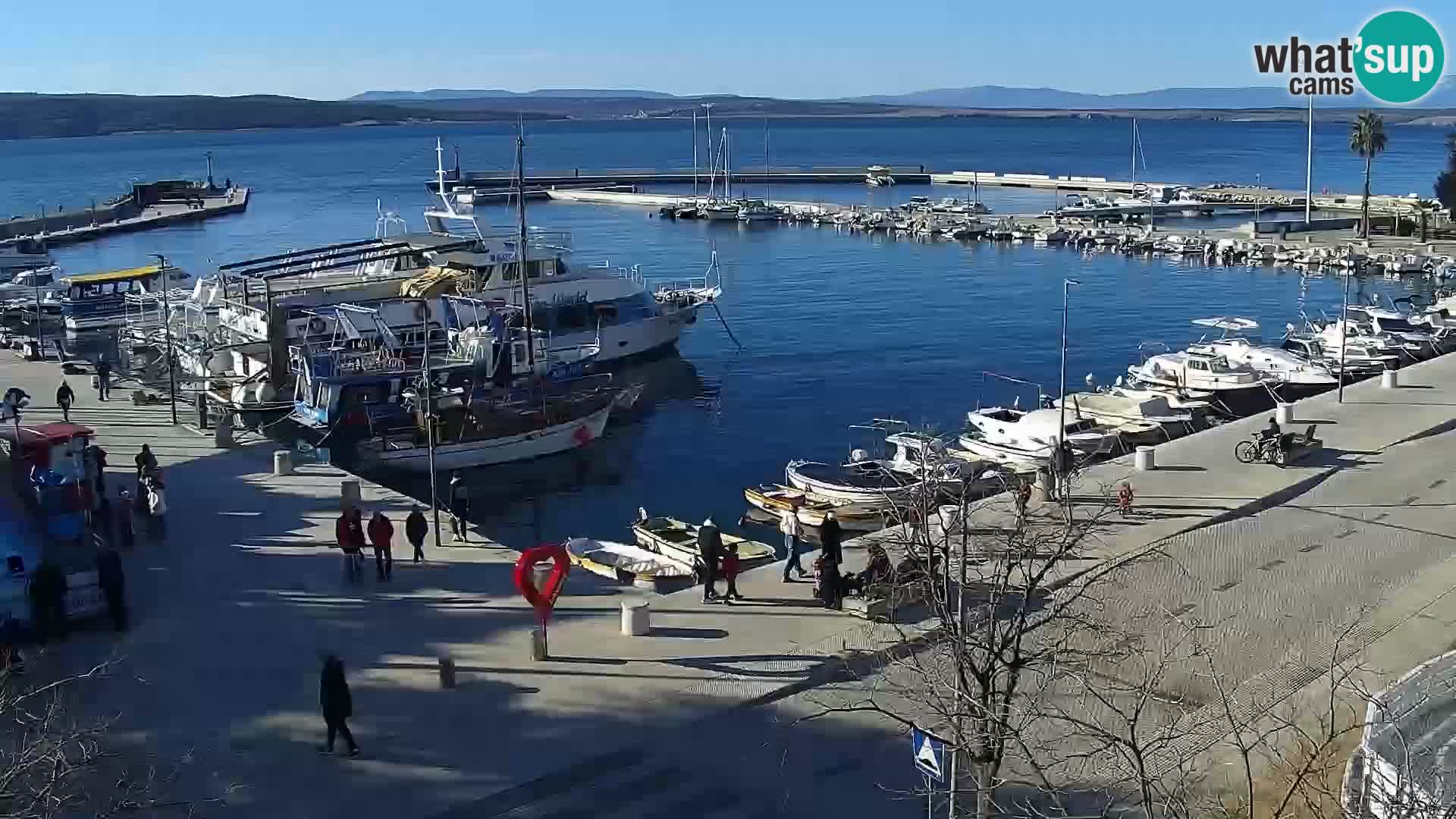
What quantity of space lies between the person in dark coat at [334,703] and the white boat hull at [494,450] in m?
17.9

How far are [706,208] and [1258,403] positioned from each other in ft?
214

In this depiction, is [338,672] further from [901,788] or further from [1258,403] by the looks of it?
[1258,403]

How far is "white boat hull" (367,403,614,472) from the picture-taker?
30.9 m

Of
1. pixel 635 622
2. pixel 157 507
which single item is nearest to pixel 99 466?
pixel 157 507

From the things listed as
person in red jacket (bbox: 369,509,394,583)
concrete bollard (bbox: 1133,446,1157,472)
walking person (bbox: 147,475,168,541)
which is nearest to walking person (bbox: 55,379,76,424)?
walking person (bbox: 147,475,168,541)

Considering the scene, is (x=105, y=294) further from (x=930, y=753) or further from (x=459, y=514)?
(x=930, y=753)

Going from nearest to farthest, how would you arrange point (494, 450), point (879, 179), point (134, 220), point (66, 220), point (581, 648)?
point (581, 648) < point (494, 450) < point (66, 220) < point (134, 220) < point (879, 179)

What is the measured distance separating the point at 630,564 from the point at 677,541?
1657mm

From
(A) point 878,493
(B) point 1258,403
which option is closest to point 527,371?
(A) point 878,493

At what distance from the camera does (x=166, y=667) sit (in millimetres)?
15383

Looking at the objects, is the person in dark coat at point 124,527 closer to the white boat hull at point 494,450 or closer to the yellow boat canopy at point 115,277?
the white boat hull at point 494,450

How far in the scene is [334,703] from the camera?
42.3ft

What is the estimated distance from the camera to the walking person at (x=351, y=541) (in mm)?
18297

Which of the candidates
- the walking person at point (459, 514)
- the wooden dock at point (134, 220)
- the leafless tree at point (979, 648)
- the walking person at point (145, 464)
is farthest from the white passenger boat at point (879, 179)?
the leafless tree at point (979, 648)
